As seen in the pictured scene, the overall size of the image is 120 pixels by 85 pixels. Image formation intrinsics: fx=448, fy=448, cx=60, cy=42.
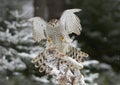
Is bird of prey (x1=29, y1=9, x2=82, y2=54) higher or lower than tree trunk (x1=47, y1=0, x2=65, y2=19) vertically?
higher

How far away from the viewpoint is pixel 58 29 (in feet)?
9.82

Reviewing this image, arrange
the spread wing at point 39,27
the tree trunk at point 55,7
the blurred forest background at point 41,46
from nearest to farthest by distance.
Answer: the spread wing at point 39,27 < the blurred forest background at point 41,46 < the tree trunk at point 55,7

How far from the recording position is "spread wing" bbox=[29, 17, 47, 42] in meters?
2.97

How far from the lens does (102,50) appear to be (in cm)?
939

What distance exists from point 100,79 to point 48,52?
15.1ft

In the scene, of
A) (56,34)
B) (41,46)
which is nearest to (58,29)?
(56,34)

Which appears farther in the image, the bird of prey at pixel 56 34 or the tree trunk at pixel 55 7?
the tree trunk at pixel 55 7

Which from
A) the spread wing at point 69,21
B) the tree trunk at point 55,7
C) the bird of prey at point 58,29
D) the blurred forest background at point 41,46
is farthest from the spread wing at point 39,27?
the tree trunk at point 55,7

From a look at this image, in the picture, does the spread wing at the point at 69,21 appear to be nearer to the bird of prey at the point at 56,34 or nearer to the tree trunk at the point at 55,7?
the bird of prey at the point at 56,34

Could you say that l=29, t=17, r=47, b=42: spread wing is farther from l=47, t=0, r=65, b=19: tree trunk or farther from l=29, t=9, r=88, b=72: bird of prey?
l=47, t=0, r=65, b=19: tree trunk

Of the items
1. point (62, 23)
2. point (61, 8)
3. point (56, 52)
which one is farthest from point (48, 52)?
point (61, 8)

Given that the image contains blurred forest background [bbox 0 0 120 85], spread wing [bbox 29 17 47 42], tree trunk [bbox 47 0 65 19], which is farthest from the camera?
tree trunk [bbox 47 0 65 19]

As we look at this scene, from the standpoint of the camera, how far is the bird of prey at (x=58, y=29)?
9.75 feet

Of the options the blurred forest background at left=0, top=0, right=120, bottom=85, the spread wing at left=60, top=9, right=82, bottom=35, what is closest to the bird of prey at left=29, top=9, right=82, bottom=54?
the spread wing at left=60, top=9, right=82, bottom=35
